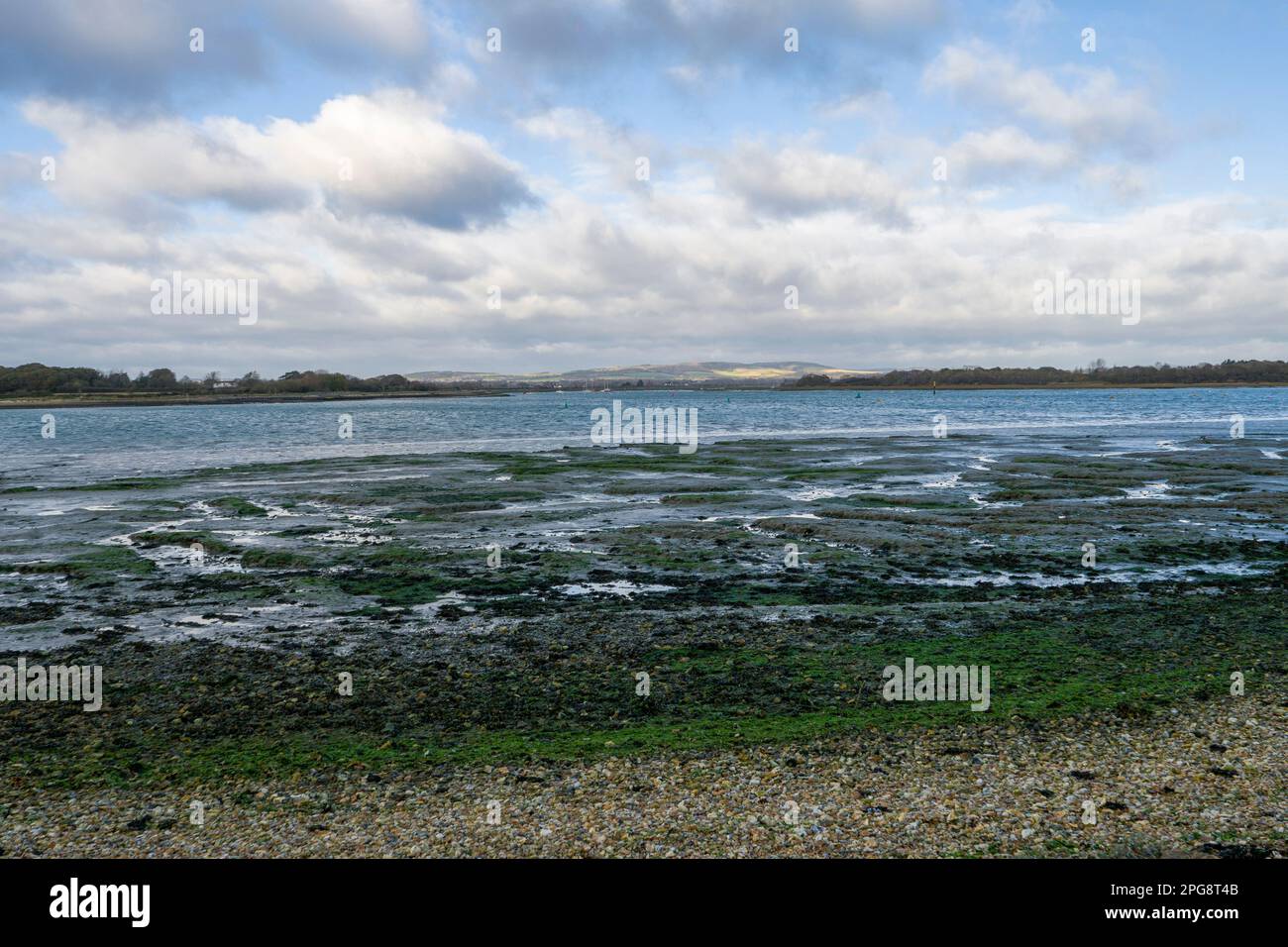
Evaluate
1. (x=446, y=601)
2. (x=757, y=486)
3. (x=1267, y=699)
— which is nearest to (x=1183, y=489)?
(x=757, y=486)

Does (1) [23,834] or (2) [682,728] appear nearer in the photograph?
(1) [23,834]

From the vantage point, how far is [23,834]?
25.0 feet

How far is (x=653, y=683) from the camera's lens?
1173 centimetres

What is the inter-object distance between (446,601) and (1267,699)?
12935 millimetres

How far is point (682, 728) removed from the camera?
10.0 m

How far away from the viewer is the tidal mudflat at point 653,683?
7734 millimetres

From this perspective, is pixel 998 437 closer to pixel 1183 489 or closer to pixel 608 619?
pixel 1183 489

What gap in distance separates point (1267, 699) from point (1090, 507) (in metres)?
19.2

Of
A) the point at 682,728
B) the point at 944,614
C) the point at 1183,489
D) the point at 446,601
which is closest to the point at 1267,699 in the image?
the point at 944,614

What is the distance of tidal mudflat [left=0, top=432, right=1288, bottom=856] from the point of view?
7.73 m
